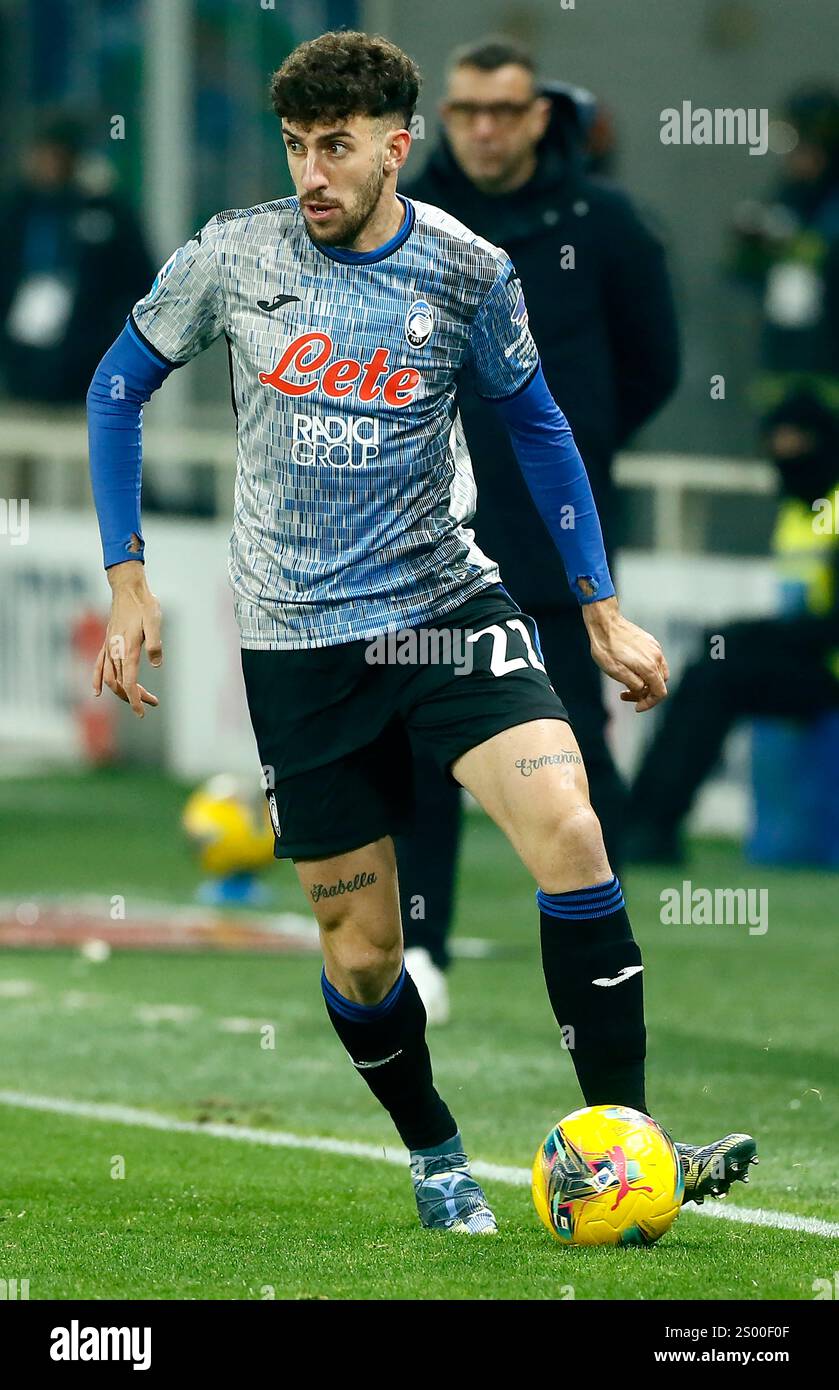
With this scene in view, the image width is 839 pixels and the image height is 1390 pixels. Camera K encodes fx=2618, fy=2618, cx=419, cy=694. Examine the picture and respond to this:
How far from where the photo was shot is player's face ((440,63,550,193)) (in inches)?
279

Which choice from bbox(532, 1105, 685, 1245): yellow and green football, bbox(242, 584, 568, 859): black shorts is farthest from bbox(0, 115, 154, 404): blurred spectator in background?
bbox(532, 1105, 685, 1245): yellow and green football

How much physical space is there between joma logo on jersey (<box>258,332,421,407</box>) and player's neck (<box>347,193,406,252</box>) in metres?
0.19

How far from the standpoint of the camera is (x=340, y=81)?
15.5ft

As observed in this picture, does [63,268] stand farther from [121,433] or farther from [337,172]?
[337,172]

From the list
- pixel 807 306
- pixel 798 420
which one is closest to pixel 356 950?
pixel 798 420

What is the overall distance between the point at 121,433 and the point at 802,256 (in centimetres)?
915

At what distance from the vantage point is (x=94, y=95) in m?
22.7

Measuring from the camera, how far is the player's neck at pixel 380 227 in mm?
4852

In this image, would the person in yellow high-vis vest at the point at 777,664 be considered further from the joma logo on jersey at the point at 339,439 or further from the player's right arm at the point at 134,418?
the joma logo on jersey at the point at 339,439

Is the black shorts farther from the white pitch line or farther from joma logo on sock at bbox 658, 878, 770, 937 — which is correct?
joma logo on sock at bbox 658, 878, 770, 937

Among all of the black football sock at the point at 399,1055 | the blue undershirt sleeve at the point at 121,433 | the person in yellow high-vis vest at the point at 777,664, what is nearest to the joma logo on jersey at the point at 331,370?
the blue undershirt sleeve at the point at 121,433

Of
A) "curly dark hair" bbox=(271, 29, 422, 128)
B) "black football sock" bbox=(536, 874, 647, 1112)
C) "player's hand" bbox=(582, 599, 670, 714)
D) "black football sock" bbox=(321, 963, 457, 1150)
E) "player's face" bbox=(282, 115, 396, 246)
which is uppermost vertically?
"curly dark hair" bbox=(271, 29, 422, 128)

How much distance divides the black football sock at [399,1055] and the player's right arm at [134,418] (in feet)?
2.50
